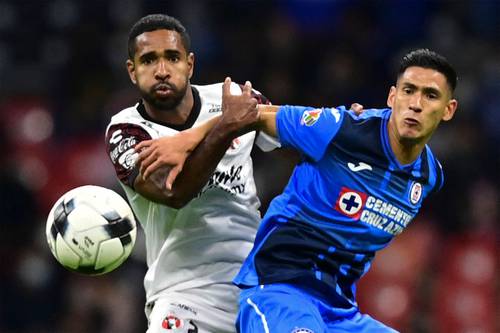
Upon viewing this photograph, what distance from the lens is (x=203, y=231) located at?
5.95 metres

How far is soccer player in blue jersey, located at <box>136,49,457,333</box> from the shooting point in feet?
17.3

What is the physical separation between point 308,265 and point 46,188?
6.29 metres

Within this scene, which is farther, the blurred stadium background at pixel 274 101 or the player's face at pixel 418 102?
the blurred stadium background at pixel 274 101

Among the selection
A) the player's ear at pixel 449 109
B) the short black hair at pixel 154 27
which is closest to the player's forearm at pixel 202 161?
the short black hair at pixel 154 27

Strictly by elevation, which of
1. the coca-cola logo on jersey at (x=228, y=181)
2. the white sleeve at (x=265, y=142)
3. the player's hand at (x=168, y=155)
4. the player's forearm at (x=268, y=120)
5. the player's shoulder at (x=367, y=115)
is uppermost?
the player's shoulder at (x=367, y=115)

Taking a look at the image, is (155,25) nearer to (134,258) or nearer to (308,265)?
(308,265)

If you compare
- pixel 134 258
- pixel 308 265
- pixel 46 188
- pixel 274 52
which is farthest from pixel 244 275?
pixel 274 52

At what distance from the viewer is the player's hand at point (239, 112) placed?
5.28m

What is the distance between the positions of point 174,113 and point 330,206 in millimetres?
1141

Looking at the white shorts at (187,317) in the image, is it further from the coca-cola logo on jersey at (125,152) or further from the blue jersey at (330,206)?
the coca-cola logo on jersey at (125,152)

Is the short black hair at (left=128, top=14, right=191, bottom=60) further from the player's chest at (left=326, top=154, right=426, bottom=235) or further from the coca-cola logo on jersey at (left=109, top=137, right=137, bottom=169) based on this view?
the player's chest at (left=326, top=154, right=426, bottom=235)

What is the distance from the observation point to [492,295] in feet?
34.0

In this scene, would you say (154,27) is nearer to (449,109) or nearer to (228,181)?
(228,181)

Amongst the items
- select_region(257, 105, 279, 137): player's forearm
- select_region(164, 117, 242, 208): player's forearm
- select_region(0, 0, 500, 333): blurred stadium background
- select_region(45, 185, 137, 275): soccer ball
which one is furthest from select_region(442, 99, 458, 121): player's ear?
select_region(0, 0, 500, 333): blurred stadium background
